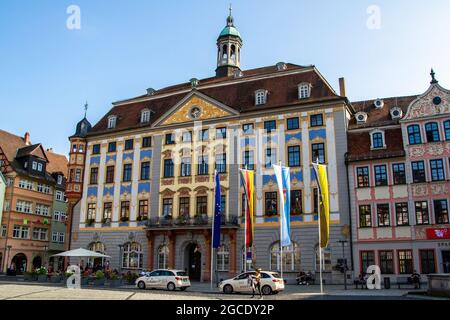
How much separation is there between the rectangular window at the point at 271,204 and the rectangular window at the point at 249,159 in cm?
304

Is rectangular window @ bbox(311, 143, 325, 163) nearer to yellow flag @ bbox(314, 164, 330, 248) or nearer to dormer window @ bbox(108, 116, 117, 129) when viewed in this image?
yellow flag @ bbox(314, 164, 330, 248)

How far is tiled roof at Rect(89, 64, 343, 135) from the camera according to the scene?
41.9 metres

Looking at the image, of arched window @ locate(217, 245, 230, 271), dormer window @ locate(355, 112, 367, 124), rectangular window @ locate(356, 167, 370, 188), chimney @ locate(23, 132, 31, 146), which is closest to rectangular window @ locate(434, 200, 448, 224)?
rectangular window @ locate(356, 167, 370, 188)

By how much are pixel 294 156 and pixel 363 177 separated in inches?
243

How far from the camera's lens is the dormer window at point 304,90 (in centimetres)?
4138

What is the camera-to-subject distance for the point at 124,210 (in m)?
46.4

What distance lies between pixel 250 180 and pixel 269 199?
23.4ft

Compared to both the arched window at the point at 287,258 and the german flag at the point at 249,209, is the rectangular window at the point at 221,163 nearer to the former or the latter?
the arched window at the point at 287,258

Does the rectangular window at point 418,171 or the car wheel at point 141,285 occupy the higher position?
the rectangular window at point 418,171

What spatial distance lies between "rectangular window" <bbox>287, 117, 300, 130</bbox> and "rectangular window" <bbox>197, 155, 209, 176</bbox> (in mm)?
8557

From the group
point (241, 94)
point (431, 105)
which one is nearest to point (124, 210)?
point (241, 94)

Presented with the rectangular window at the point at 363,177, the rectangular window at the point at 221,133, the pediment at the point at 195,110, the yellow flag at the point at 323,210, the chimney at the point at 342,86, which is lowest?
the yellow flag at the point at 323,210

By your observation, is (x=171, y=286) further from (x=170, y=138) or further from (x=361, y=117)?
→ (x=361, y=117)

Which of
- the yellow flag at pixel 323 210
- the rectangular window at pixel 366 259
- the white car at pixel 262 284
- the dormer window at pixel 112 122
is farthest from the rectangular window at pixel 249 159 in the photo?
the dormer window at pixel 112 122
